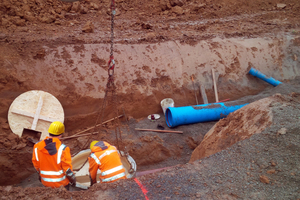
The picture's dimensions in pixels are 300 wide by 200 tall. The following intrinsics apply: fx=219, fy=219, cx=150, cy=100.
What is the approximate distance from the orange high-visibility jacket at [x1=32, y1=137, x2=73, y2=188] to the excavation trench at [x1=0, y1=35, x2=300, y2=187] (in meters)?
1.21

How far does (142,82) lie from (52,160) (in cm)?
388

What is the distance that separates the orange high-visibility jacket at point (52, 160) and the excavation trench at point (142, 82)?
121 centimetres

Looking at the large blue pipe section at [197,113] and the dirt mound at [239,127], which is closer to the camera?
the dirt mound at [239,127]

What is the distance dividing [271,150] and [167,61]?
4730mm

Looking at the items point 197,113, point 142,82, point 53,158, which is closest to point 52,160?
point 53,158

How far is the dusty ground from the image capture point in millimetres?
2697

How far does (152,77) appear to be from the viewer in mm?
6910

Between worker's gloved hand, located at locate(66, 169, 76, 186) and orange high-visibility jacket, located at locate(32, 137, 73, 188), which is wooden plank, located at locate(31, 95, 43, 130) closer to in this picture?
orange high-visibility jacket, located at locate(32, 137, 73, 188)

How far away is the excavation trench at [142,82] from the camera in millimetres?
5664

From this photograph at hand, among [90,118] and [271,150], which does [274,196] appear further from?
[90,118]

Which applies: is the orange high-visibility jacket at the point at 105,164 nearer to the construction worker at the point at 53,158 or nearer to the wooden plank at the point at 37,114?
the construction worker at the point at 53,158

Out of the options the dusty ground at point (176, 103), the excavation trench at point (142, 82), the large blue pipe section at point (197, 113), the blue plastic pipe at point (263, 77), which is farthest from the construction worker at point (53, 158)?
the blue plastic pipe at point (263, 77)

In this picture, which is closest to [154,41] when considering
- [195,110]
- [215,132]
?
[195,110]

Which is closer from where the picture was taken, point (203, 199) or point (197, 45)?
point (203, 199)
